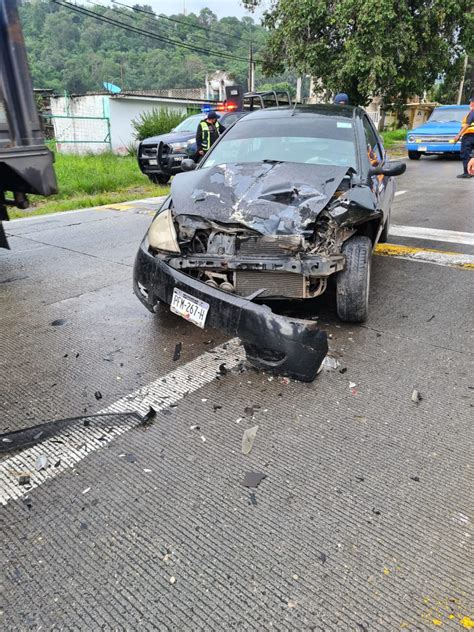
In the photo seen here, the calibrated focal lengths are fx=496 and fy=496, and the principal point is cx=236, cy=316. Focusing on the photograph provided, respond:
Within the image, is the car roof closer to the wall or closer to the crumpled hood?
the crumpled hood

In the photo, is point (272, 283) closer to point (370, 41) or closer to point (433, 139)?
point (433, 139)

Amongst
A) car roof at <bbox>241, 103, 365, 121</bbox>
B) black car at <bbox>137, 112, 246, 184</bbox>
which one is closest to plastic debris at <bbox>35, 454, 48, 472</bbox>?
car roof at <bbox>241, 103, 365, 121</bbox>

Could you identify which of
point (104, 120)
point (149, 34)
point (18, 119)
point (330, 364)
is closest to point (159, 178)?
point (18, 119)

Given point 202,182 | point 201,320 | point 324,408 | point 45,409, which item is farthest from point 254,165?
point 45,409

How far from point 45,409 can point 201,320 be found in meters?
1.08

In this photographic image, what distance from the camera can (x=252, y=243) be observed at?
340 centimetres

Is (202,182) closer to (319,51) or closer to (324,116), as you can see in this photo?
(324,116)

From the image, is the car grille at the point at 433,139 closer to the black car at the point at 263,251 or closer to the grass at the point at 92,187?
the grass at the point at 92,187

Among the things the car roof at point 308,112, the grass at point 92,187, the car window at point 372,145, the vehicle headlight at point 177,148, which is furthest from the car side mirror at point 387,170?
the vehicle headlight at point 177,148

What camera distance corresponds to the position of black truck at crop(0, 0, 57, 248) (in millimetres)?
3271

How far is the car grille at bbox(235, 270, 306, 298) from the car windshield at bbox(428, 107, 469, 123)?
16880mm

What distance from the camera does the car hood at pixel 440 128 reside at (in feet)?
54.7

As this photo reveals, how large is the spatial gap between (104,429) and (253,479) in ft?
2.94

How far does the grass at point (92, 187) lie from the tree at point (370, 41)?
8277mm
